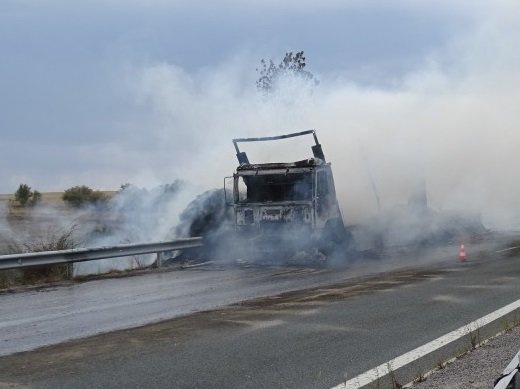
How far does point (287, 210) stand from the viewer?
17.0m

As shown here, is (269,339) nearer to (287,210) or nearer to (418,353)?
(418,353)

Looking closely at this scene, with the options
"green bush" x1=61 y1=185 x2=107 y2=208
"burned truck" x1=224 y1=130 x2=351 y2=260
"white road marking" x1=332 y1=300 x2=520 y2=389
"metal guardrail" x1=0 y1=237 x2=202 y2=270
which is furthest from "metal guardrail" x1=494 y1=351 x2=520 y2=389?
"green bush" x1=61 y1=185 x2=107 y2=208

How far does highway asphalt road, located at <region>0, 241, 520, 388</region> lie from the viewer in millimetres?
6059

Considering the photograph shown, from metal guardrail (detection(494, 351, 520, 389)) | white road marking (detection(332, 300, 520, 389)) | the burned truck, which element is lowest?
white road marking (detection(332, 300, 520, 389))

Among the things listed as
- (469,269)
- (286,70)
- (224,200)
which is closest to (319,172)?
(224,200)

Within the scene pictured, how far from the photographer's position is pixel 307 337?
7.62m

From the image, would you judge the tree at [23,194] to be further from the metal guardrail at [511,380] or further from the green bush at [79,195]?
the metal guardrail at [511,380]

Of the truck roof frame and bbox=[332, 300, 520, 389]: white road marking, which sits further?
the truck roof frame

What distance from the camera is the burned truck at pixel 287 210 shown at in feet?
55.5

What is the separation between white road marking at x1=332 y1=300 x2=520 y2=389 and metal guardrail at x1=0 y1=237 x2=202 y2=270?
927 cm

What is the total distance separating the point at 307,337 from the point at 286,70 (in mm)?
28442

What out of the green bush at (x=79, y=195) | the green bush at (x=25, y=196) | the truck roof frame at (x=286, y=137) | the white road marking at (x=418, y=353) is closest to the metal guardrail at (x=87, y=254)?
the truck roof frame at (x=286, y=137)

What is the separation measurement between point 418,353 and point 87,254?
32.8 feet

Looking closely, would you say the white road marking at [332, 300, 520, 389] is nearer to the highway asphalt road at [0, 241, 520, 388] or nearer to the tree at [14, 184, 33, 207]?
the highway asphalt road at [0, 241, 520, 388]
